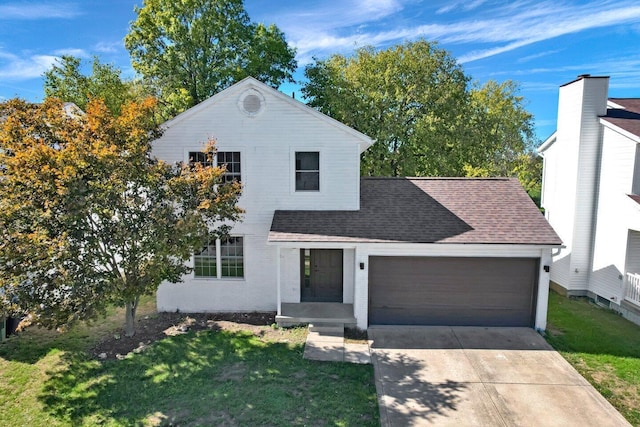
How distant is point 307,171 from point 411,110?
1493cm

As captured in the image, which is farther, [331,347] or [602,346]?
[602,346]

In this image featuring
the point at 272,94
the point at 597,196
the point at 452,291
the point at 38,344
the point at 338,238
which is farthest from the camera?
the point at 597,196

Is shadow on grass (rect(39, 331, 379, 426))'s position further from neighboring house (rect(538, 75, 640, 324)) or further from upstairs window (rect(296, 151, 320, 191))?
neighboring house (rect(538, 75, 640, 324))

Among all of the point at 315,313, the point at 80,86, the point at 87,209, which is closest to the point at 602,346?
the point at 315,313

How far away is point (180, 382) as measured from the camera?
8508mm

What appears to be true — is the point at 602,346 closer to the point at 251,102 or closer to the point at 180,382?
the point at 180,382

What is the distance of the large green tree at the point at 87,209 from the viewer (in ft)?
27.9

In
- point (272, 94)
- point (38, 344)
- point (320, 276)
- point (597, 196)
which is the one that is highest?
point (272, 94)

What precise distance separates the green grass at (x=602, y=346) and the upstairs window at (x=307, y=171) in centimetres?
843

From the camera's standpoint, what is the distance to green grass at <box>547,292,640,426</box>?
27.0 feet

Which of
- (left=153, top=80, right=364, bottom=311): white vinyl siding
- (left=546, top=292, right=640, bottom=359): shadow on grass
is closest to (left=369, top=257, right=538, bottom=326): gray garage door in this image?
(left=546, top=292, right=640, bottom=359): shadow on grass

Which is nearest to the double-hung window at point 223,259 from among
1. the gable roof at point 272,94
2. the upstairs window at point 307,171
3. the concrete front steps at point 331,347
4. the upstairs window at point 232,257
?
the upstairs window at point 232,257

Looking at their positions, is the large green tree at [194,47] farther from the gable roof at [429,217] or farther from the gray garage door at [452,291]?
the gray garage door at [452,291]

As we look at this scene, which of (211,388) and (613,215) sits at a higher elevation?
(613,215)
